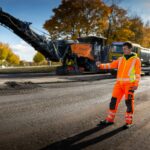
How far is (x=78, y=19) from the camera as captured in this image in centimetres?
3347

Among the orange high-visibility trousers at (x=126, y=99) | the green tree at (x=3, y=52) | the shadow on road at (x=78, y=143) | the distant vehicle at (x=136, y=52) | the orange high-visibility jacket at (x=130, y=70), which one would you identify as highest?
the green tree at (x=3, y=52)

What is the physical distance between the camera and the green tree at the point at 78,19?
33.4 metres

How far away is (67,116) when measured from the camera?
22.6 feet

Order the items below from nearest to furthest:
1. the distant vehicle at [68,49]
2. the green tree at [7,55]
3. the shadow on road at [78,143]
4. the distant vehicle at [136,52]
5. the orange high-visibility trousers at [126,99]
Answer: the shadow on road at [78,143]
the orange high-visibility trousers at [126,99]
the distant vehicle at [68,49]
the distant vehicle at [136,52]
the green tree at [7,55]

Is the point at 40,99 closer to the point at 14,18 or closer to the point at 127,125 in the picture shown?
the point at 127,125

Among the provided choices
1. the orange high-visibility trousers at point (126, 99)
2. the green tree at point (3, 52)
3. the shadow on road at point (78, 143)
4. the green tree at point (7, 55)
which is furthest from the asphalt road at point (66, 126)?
the green tree at point (7, 55)

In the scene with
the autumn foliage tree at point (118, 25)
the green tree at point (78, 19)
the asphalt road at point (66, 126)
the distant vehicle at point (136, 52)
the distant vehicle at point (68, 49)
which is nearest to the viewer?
the asphalt road at point (66, 126)

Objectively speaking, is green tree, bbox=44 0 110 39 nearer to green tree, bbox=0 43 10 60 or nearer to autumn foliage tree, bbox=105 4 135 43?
autumn foliage tree, bbox=105 4 135 43

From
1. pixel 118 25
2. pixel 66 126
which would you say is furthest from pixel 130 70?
pixel 118 25

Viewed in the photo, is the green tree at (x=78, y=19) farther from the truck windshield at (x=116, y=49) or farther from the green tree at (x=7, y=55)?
the green tree at (x=7, y=55)

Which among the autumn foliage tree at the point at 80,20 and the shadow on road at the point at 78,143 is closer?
the shadow on road at the point at 78,143

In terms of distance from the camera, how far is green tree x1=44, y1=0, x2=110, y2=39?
1316 inches

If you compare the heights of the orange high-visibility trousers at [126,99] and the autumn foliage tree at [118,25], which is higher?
the autumn foliage tree at [118,25]

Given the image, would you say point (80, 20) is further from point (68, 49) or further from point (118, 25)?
point (68, 49)
